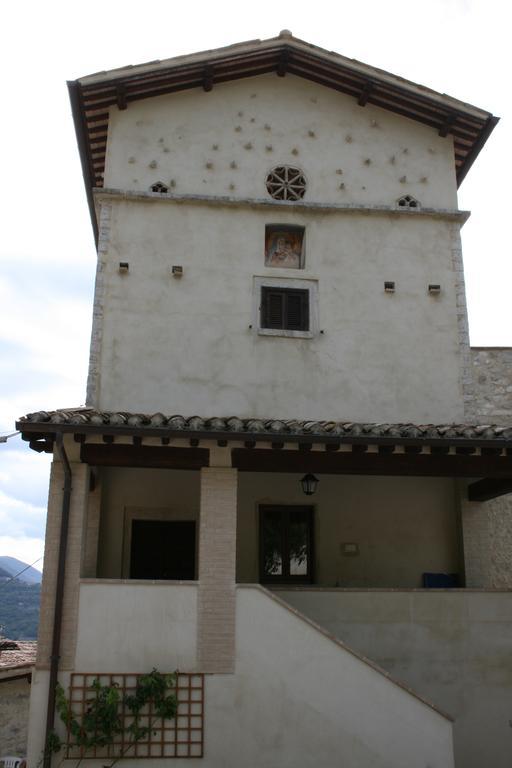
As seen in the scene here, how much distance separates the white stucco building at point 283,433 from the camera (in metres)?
8.91

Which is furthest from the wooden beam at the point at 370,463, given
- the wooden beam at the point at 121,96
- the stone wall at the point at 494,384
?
the wooden beam at the point at 121,96

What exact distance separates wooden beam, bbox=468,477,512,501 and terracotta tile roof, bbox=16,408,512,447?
4.61ft

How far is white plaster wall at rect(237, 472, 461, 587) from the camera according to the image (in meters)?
12.0

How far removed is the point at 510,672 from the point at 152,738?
195 inches

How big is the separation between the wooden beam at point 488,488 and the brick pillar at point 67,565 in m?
5.60

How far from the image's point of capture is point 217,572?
921 cm

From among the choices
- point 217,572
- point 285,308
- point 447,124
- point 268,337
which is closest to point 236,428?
point 217,572

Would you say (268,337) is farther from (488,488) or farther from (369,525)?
(488,488)

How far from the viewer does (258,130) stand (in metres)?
13.7

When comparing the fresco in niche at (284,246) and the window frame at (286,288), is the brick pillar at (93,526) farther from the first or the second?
the fresco in niche at (284,246)

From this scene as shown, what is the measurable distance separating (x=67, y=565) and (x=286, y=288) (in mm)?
6020

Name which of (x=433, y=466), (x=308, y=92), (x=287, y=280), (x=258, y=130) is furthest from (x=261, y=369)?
(x=308, y=92)

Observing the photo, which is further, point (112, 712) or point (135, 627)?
point (135, 627)

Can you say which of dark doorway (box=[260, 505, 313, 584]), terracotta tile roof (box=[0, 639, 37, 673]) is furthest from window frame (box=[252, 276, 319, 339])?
terracotta tile roof (box=[0, 639, 37, 673])
